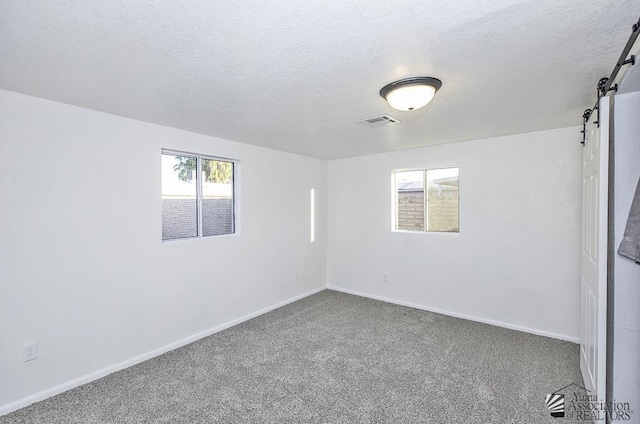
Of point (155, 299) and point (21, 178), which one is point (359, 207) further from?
point (21, 178)

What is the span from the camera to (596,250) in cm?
206

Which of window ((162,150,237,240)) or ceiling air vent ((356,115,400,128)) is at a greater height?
ceiling air vent ((356,115,400,128))

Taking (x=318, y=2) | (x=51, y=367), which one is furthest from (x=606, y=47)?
(x=51, y=367)

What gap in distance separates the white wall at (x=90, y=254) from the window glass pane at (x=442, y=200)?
249 cm

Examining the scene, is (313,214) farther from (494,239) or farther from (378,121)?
(494,239)

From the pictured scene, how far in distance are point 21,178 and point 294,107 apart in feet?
6.69

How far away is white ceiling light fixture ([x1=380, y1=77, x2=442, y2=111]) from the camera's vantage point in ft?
6.47

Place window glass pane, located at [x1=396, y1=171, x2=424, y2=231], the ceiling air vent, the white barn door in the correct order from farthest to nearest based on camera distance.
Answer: window glass pane, located at [x1=396, y1=171, x2=424, y2=231], the ceiling air vent, the white barn door

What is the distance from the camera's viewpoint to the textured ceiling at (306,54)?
51.8 inches

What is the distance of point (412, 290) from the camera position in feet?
14.3

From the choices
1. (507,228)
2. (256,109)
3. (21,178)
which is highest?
(256,109)

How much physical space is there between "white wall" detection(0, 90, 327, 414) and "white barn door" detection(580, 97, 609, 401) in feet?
10.8

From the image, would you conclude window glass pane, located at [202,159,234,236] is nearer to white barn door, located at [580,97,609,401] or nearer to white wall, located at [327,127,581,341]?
white wall, located at [327,127,581,341]

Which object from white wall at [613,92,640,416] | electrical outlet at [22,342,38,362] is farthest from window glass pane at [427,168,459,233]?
electrical outlet at [22,342,38,362]
